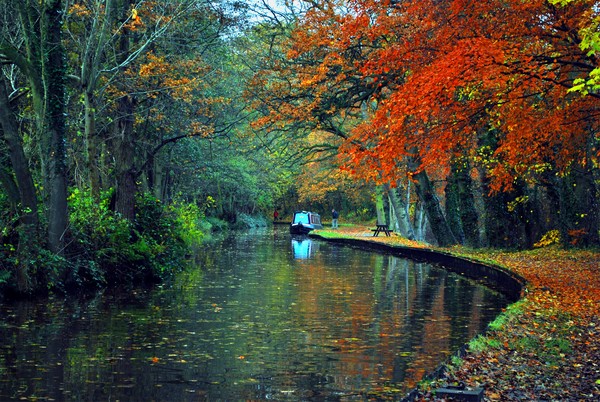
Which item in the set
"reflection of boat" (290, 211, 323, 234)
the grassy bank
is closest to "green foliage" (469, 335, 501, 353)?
the grassy bank

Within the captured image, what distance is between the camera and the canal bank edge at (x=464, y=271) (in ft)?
32.0

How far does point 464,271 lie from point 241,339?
14776 millimetres

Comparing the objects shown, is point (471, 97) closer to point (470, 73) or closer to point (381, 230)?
point (470, 73)

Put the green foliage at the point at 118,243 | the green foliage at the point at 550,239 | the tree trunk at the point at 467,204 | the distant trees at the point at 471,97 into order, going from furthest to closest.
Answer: the tree trunk at the point at 467,204, the green foliage at the point at 550,239, the green foliage at the point at 118,243, the distant trees at the point at 471,97

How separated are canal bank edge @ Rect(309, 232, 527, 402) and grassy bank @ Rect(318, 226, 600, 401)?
18 cm

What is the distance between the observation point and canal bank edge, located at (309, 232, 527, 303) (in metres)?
Result: 19.9

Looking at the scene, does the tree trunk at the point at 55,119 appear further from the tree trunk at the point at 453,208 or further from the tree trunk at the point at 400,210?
the tree trunk at the point at 400,210

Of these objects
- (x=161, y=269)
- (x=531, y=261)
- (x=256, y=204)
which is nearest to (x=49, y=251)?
(x=161, y=269)

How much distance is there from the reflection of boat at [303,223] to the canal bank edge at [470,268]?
69.0ft

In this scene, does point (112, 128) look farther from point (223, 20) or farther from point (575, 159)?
point (575, 159)

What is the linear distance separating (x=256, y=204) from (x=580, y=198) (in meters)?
60.5

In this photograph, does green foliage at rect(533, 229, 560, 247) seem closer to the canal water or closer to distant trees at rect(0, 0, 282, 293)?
the canal water

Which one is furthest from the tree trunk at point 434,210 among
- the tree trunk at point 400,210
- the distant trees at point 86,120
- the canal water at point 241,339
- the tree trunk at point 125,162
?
the tree trunk at point 125,162

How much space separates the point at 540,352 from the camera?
34.1 ft
